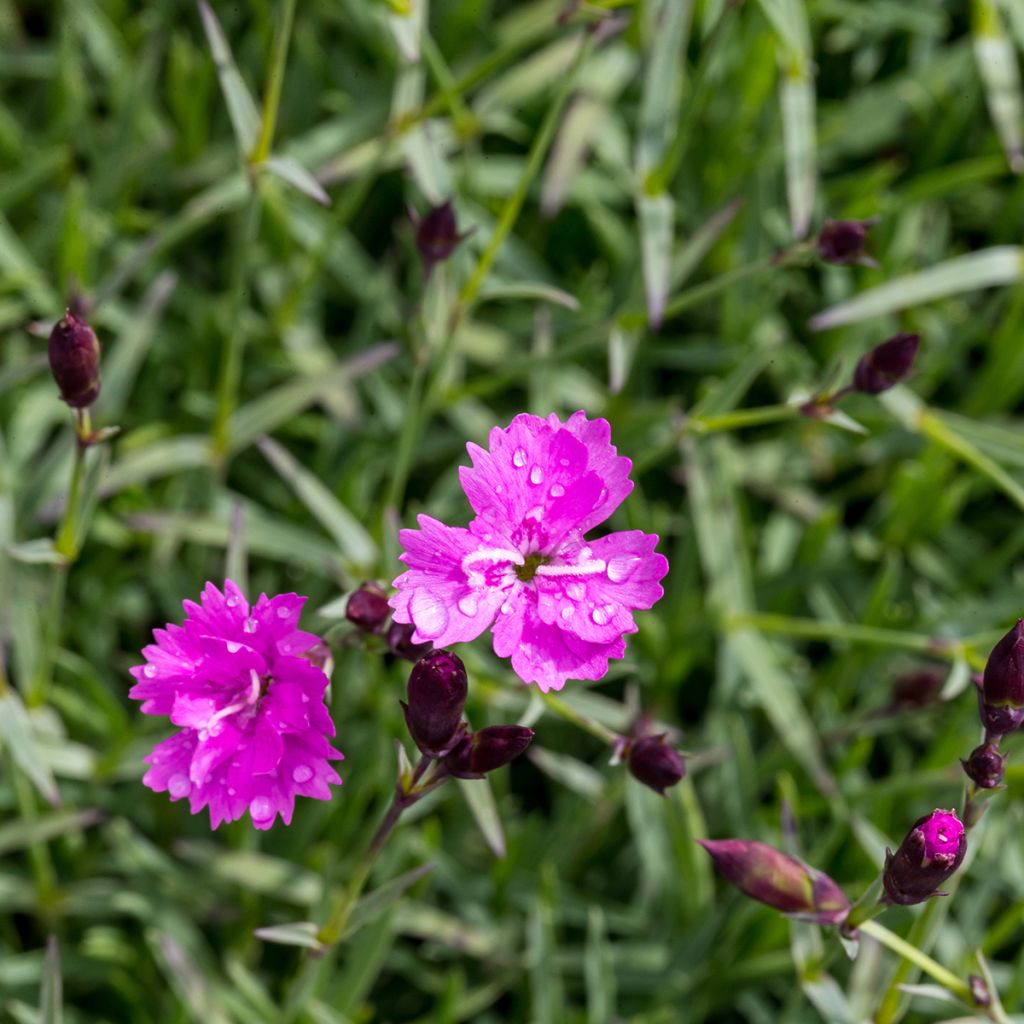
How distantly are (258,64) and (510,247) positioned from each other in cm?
73

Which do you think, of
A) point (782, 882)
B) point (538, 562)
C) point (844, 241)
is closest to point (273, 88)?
point (844, 241)

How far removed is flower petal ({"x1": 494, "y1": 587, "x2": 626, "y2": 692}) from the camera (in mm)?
1602

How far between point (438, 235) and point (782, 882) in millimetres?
1113

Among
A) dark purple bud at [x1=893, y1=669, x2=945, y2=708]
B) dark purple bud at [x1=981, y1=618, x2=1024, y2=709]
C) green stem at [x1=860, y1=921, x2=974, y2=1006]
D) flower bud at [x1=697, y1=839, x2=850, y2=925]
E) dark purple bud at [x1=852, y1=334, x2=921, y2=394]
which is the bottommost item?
dark purple bud at [x1=893, y1=669, x2=945, y2=708]

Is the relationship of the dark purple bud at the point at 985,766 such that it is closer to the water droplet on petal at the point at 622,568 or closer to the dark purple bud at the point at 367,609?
the water droplet on petal at the point at 622,568

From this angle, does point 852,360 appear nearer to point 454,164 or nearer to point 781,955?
point 454,164

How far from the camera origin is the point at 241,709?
1692 millimetres

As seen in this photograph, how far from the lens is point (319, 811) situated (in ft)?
8.82

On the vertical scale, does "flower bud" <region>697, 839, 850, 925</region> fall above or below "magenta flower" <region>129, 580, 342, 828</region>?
below

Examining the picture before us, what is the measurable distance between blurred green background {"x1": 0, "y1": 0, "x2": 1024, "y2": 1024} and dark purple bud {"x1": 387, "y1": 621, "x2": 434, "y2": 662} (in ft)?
1.58

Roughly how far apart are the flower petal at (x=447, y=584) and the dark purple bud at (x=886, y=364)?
0.78 metres

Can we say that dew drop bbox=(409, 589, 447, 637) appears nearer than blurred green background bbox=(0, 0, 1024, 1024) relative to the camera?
Yes

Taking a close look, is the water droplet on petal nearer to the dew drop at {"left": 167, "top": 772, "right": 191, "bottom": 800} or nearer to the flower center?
the flower center

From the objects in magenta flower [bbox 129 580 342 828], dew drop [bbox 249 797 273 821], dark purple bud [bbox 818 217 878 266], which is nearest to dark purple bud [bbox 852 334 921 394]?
dark purple bud [bbox 818 217 878 266]
